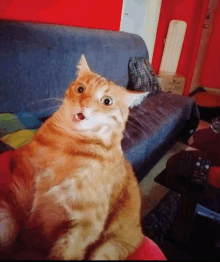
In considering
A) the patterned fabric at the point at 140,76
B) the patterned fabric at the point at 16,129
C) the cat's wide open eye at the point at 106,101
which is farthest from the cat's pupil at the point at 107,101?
the patterned fabric at the point at 140,76

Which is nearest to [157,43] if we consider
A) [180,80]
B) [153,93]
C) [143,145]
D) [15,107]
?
[180,80]

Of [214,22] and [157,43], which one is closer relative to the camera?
[157,43]

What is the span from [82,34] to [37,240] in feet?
4.52

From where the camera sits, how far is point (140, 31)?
3242 millimetres

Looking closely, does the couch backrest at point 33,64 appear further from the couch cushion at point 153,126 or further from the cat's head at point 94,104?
the couch cushion at point 153,126

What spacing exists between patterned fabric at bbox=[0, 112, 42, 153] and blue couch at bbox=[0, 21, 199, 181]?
0.31ft

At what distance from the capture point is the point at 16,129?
2.97ft

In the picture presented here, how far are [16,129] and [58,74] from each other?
0.38 metres

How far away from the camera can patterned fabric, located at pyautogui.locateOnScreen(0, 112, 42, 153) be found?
0.79m

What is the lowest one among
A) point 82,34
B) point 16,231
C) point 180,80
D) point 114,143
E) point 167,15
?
point 180,80

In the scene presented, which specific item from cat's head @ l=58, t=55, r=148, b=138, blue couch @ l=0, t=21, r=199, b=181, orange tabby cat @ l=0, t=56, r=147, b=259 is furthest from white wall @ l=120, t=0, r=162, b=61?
orange tabby cat @ l=0, t=56, r=147, b=259

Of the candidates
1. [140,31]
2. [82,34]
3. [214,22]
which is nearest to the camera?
[82,34]

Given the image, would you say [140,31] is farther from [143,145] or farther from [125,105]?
[125,105]

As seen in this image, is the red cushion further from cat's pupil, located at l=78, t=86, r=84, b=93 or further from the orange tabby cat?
cat's pupil, located at l=78, t=86, r=84, b=93
